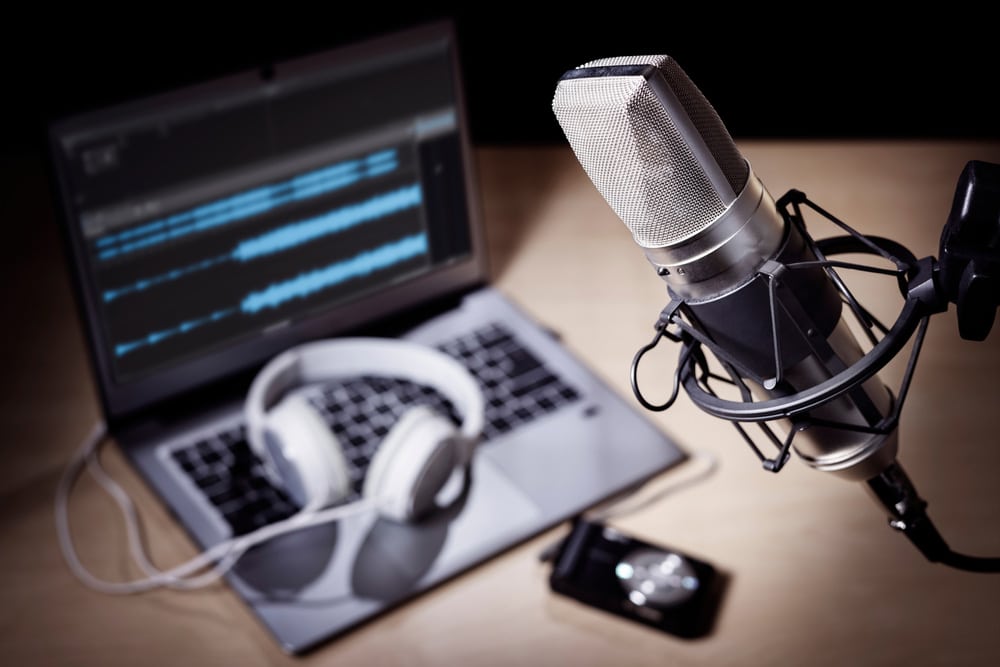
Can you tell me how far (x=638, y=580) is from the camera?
3.11 feet

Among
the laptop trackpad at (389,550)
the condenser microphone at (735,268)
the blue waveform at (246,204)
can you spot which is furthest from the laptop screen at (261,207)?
the condenser microphone at (735,268)

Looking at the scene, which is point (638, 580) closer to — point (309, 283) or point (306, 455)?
point (306, 455)

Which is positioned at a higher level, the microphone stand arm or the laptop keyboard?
the microphone stand arm

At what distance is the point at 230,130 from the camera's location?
1.11 meters

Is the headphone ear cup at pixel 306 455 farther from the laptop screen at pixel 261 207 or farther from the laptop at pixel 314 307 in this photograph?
the laptop screen at pixel 261 207

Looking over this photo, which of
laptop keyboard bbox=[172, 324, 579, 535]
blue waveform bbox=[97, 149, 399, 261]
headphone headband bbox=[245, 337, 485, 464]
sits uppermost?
blue waveform bbox=[97, 149, 399, 261]

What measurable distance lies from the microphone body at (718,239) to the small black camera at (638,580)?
1.19ft

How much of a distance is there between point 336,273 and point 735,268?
74cm

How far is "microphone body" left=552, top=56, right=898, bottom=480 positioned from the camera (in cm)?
48

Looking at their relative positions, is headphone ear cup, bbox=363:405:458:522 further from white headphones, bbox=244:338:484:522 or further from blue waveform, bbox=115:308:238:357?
blue waveform, bbox=115:308:238:357

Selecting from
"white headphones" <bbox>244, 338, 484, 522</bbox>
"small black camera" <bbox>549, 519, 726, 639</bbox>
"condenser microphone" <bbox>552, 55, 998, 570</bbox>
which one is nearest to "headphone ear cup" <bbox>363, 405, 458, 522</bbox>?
"white headphones" <bbox>244, 338, 484, 522</bbox>

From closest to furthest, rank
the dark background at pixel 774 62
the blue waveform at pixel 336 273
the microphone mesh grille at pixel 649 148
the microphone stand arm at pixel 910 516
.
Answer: the microphone mesh grille at pixel 649 148
the microphone stand arm at pixel 910 516
the blue waveform at pixel 336 273
the dark background at pixel 774 62

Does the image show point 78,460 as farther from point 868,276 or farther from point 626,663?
point 868,276

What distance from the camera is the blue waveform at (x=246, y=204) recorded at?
1079 mm
